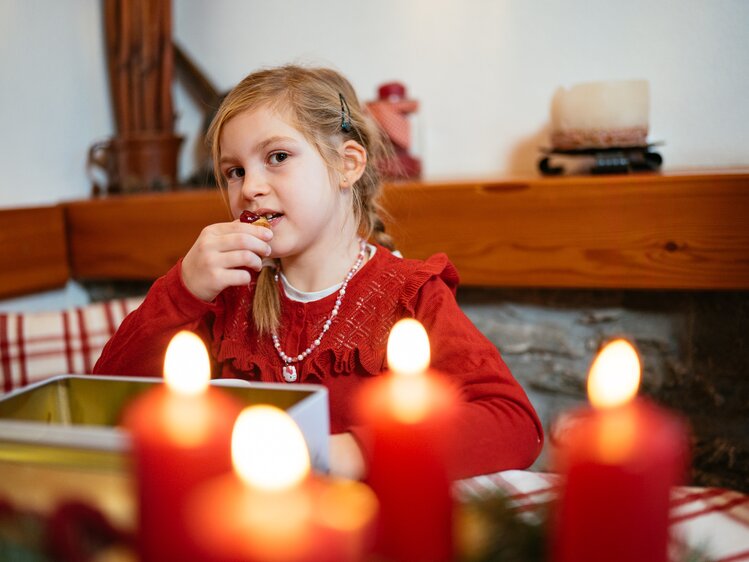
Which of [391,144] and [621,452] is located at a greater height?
[391,144]

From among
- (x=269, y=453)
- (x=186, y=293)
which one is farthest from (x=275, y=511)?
(x=186, y=293)

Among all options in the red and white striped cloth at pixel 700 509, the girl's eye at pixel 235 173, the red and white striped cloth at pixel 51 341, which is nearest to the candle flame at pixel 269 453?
the red and white striped cloth at pixel 700 509

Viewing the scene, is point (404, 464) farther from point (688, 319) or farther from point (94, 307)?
point (94, 307)

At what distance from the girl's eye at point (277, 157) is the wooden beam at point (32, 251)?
1.07 m

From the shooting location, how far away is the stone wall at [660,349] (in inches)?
59.9

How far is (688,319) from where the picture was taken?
154 cm

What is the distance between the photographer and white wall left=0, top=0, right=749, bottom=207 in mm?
1625

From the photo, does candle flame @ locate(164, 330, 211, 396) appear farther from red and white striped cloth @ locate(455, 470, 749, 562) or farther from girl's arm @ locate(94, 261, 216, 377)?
girl's arm @ locate(94, 261, 216, 377)

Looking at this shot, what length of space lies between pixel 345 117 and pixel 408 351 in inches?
31.4

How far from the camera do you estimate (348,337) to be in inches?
41.1

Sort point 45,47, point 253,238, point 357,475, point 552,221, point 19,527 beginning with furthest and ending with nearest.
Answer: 1. point 45,47
2. point 552,221
3. point 253,238
4. point 357,475
5. point 19,527

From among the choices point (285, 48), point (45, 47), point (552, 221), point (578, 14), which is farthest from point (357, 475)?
point (45, 47)

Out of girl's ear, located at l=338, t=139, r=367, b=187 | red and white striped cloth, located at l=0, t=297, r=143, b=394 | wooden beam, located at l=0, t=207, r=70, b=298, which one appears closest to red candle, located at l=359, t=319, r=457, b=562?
girl's ear, located at l=338, t=139, r=367, b=187

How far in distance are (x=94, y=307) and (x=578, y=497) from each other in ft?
5.21
